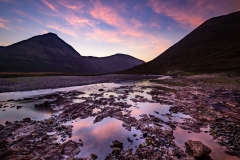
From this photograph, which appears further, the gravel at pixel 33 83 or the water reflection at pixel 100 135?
the gravel at pixel 33 83

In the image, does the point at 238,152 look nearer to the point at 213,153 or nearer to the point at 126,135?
the point at 213,153

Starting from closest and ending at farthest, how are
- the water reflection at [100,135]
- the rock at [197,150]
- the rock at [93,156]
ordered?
the rock at [197,150]
the rock at [93,156]
the water reflection at [100,135]


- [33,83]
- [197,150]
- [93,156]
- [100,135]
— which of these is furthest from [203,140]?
[33,83]

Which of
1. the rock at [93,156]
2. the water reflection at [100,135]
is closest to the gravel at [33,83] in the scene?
the water reflection at [100,135]

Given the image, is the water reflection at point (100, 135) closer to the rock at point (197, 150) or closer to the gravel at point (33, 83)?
the rock at point (197, 150)

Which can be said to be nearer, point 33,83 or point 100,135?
point 100,135

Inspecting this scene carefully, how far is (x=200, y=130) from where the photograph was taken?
49.1 feet

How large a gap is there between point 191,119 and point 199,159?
29.2 feet

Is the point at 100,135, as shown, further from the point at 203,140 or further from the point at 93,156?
the point at 203,140

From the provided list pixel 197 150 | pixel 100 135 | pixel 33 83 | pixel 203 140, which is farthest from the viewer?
pixel 33 83

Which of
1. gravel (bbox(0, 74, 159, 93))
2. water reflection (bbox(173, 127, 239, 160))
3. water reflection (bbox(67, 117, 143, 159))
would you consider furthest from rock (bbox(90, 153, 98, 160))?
gravel (bbox(0, 74, 159, 93))

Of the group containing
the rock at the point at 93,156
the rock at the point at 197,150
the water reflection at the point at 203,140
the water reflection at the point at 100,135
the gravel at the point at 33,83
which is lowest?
the gravel at the point at 33,83

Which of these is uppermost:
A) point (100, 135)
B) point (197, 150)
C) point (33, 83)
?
point (197, 150)

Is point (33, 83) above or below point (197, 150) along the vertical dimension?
below
